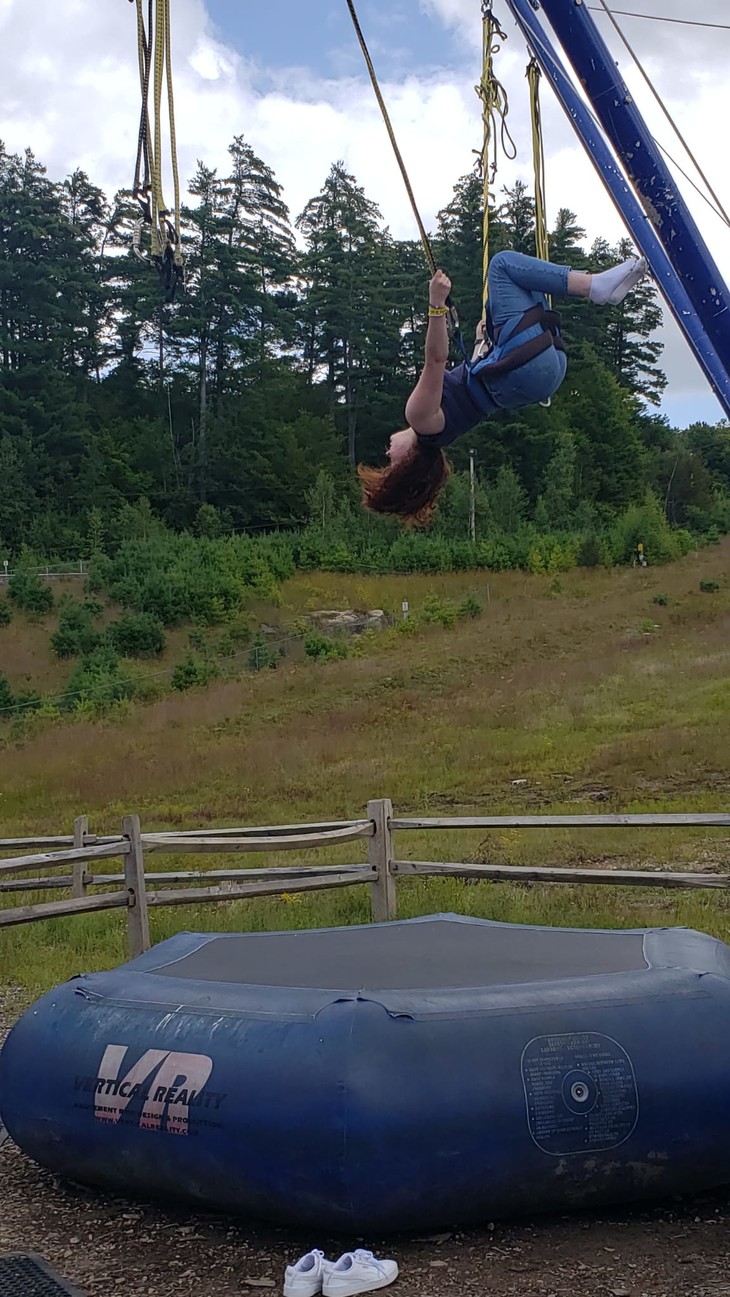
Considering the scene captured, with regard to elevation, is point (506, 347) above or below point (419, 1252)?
above

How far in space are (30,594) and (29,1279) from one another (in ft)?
122

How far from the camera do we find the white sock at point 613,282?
5.45 m

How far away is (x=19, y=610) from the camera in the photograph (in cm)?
3950

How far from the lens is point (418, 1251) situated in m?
4.30

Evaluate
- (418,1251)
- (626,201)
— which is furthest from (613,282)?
(418,1251)

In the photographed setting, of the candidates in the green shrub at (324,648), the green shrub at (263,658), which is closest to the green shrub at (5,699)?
the green shrub at (263,658)

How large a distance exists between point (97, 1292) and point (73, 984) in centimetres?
150

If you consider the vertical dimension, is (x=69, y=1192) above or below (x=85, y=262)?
below

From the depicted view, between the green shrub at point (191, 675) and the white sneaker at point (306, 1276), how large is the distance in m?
27.5

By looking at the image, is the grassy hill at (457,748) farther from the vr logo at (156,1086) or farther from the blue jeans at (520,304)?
the blue jeans at (520,304)

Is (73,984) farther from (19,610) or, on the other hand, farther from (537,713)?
(19,610)

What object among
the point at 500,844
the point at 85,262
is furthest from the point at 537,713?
the point at 85,262

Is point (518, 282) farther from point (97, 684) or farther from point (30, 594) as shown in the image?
point (30, 594)

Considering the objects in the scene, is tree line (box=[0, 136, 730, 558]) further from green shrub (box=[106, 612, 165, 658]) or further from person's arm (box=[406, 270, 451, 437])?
person's arm (box=[406, 270, 451, 437])
